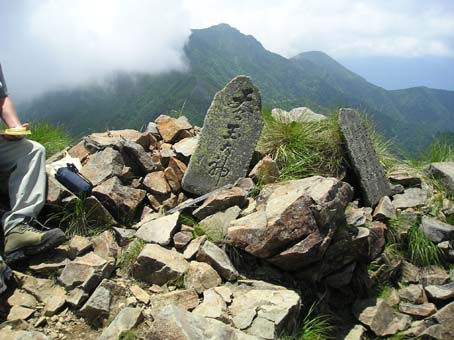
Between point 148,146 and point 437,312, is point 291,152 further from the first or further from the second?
point 437,312

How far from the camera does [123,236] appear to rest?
6.29m

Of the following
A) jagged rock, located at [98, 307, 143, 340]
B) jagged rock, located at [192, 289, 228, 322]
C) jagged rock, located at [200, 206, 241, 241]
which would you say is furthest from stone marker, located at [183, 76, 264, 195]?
jagged rock, located at [98, 307, 143, 340]

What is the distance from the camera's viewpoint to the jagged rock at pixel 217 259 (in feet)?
18.2

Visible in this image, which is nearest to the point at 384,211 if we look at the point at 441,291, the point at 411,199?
the point at 411,199

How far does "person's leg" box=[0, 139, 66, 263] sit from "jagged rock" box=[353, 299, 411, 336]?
4.90 meters

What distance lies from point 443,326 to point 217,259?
13.3ft

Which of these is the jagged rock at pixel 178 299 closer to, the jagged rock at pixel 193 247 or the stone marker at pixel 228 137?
the jagged rock at pixel 193 247

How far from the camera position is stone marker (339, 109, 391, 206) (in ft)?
26.7

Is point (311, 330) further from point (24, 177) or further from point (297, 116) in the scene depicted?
point (297, 116)

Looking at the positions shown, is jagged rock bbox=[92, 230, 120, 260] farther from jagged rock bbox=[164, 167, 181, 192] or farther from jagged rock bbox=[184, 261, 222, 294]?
jagged rock bbox=[164, 167, 181, 192]

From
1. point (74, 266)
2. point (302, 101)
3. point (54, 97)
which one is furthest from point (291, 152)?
point (54, 97)

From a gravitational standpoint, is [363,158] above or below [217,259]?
above

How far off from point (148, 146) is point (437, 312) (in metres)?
6.42

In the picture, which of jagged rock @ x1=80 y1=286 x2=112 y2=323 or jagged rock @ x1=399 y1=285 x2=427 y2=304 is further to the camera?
jagged rock @ x1=399 y1=285 x2=427 y2=304
